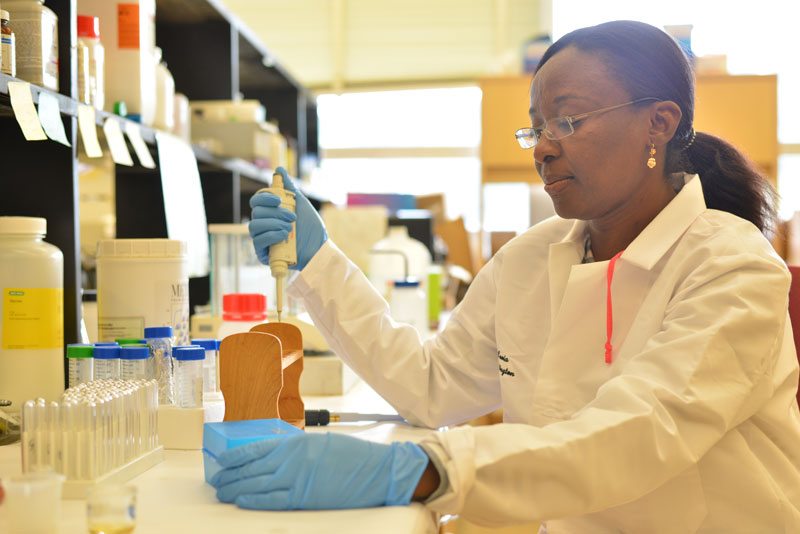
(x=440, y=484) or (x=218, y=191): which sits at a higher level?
(x=218, y=191)

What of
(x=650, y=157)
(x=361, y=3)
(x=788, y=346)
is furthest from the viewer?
(x=361, y=3)

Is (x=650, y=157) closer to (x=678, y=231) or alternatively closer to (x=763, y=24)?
(x=678, y=231)

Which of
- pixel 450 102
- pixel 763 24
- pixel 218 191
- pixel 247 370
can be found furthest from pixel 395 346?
pixel 450 102

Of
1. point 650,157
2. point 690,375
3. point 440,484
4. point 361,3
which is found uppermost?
point 361,3

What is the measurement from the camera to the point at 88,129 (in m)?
1.32

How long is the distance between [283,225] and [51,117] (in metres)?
0.42

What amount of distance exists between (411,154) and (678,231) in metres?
6.65

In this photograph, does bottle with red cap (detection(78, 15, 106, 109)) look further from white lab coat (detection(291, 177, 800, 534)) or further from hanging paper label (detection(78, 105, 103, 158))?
white lab coat (detection(291, 177, 800, 534))

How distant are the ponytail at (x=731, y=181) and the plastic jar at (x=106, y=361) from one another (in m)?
0.99

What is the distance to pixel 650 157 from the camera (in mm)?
1234

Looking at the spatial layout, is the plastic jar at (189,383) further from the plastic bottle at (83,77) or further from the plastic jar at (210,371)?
the plastic bottle at (83,77)

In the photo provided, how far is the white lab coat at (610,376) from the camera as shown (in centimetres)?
82

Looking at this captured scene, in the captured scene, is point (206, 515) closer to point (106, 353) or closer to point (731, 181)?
point (106, 353)

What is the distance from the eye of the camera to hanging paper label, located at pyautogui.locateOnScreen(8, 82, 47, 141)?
1.09 m
